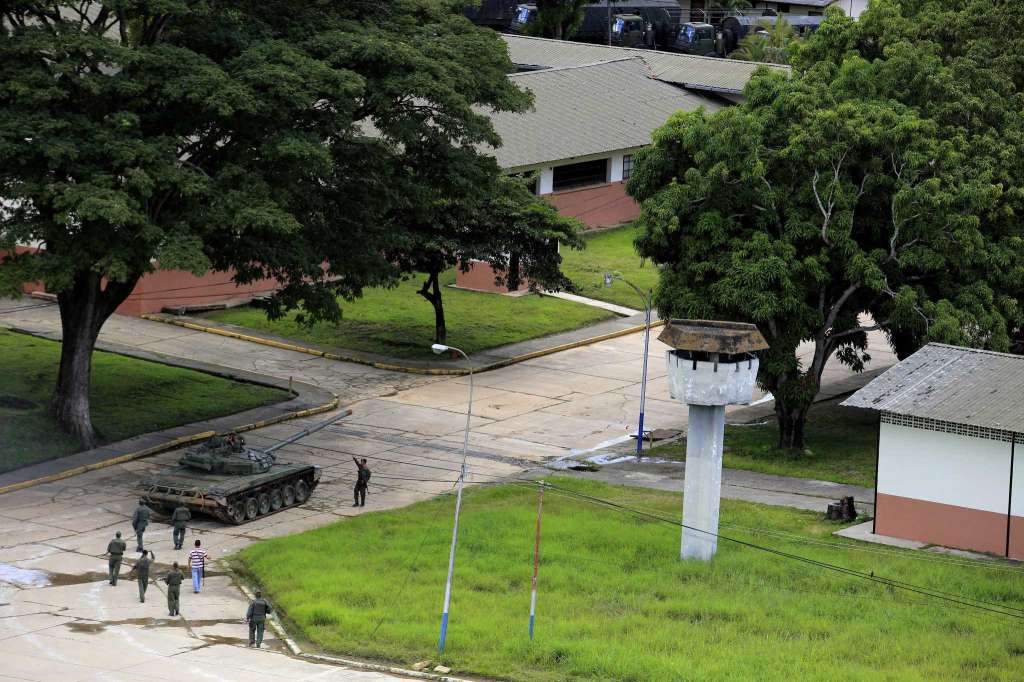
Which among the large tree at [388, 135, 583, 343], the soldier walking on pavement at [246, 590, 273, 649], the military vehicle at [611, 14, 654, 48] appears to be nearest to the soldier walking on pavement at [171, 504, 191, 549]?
the soldier walking on pavement at [246, 590, 273, 649]

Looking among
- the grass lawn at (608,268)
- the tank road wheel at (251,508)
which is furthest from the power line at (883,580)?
the grass lawn at (608,268)

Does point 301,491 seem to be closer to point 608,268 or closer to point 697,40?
point 608,268

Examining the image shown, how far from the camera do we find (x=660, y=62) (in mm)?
97812

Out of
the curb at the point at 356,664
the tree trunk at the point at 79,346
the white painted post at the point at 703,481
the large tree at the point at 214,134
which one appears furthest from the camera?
the tree trunk at the point at 79,346

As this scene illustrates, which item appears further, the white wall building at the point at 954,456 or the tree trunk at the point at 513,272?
the tree trunk at the point at 513,272

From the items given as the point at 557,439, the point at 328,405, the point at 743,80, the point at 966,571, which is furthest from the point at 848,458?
the point at 743,80

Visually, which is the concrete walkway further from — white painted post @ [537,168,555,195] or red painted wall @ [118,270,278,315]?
red painted wall @ [118,270,278,315]

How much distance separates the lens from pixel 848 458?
51.6 metres

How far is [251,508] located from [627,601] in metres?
12.3

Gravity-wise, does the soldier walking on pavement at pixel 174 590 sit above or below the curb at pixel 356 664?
above

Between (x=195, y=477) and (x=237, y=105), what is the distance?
33.8ft

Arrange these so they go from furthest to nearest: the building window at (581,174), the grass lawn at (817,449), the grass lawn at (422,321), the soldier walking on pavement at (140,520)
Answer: the building window at (581,174)
the grass lawn at (422,321)
the grass lawn at (817,449)
the soldier walking on pavement at (140,520)

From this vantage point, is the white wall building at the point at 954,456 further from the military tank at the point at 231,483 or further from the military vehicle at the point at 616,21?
the military vehicle at the point at 616,21

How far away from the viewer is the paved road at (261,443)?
3259 centimetres
